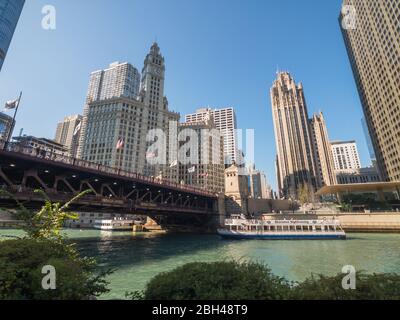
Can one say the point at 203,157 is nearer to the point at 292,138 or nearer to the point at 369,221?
the point at 292,138

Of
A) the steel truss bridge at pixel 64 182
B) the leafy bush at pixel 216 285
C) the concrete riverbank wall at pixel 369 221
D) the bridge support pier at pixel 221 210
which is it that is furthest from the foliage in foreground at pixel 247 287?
the concrete riverbank wall at pixel 369 221

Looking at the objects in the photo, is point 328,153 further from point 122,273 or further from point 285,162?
point 122,273

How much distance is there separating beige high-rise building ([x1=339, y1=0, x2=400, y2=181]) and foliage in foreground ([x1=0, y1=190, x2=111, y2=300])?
106 metres

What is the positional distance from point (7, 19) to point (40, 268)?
490 ft

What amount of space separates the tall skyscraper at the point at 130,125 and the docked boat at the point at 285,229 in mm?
67169

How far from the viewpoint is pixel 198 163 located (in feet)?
476

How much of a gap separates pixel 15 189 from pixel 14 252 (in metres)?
22.3

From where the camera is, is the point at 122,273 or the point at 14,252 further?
the point at 122,273

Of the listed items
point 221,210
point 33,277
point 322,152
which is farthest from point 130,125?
point 322,152

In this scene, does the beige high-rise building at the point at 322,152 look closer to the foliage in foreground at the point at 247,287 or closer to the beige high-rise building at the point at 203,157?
the beige high-rise building at the point at 203,157

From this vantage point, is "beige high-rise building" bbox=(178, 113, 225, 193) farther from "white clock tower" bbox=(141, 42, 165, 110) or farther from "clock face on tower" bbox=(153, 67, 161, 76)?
"clock face on tower" bbox=(153, 67, 161, 76)

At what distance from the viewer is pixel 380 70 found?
92.9 metres

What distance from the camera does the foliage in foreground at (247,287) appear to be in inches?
211
